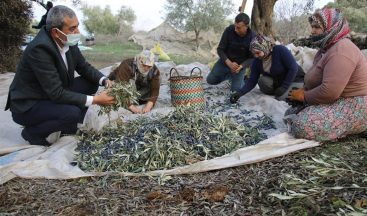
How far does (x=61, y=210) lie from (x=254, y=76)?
2898 mm

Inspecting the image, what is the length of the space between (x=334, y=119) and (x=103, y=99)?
6.01ft

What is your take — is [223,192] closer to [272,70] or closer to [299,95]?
[299,95]

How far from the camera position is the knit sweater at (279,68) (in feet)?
14.5

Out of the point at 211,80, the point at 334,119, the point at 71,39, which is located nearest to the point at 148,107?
the point at 71,39

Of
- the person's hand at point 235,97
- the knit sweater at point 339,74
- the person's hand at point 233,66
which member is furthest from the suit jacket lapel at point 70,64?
the person's hand at point 233,66

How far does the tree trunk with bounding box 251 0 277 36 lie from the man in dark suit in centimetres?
392

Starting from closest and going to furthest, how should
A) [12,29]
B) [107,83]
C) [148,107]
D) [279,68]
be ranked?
1. [107,83]
2. [148,107]
3. [279,68]
4. [12,29]

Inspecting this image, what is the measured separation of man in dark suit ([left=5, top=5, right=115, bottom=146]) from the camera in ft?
10.4

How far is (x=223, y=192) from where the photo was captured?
8.02 feet

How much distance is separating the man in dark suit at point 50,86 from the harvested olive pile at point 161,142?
292 millimetres

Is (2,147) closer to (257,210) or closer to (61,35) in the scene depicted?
(61,35)

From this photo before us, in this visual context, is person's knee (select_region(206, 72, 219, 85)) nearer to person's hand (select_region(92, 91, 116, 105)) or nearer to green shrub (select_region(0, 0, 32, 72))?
person's hand (select_region(92, 91, 116, 105))

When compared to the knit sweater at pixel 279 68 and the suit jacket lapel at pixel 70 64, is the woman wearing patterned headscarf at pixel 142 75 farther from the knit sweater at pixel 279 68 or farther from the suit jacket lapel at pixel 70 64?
the knit sweater at pixel 279 68

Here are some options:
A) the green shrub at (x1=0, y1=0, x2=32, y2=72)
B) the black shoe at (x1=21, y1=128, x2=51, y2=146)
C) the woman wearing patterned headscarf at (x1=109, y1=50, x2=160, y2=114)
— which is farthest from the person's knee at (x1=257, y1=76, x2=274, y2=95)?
the green shrub at (x1=0, y1=0, x2=32, y2=72)
